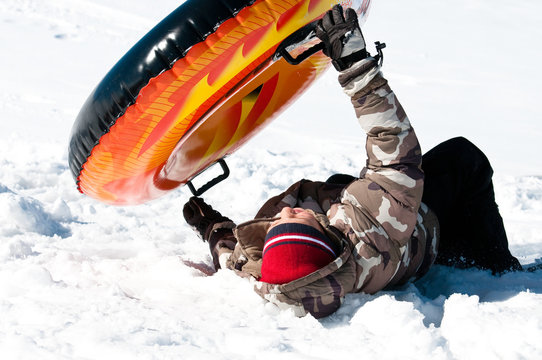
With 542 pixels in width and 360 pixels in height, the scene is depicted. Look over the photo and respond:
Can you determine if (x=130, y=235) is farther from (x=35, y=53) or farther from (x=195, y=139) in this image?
(x=35, y=53)

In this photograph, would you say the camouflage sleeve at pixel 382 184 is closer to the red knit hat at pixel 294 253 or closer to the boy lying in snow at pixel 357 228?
the boy lying in snow at pixel 357 228

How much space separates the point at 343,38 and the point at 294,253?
62cm

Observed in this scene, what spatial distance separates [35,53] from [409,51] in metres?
4.65

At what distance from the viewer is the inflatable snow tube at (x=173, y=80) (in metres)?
1.76

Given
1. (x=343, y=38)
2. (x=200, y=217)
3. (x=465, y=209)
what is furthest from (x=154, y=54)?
(x=465, y=209)

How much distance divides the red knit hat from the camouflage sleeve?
0.11 m

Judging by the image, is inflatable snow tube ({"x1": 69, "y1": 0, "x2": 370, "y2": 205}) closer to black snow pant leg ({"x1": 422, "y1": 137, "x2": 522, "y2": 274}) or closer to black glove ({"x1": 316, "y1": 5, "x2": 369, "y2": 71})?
black glove ({"x1": 316, "y1": 5, "x2": 369, "y2": 71})

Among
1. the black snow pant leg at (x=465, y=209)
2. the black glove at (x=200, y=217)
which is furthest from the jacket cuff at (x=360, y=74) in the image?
the black glove at (x=200, y=217)

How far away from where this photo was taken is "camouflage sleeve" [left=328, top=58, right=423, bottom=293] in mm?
1744

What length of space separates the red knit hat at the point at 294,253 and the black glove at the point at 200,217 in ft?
2.36

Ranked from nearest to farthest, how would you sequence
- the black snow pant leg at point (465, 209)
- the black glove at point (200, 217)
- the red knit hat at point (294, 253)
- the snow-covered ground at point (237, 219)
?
the snow-covered ground at point (237, 219) → the red knit hat at point (294, 253) → the black snow pant leg at point (465, 209) → the black glove at point (200, 217)

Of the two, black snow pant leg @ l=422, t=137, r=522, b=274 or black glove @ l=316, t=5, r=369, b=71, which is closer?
black glove @ l=316, t=5, r=369, b=71

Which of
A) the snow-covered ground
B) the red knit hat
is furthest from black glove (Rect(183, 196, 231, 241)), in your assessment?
the red knit hat

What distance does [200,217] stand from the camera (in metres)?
2.45
